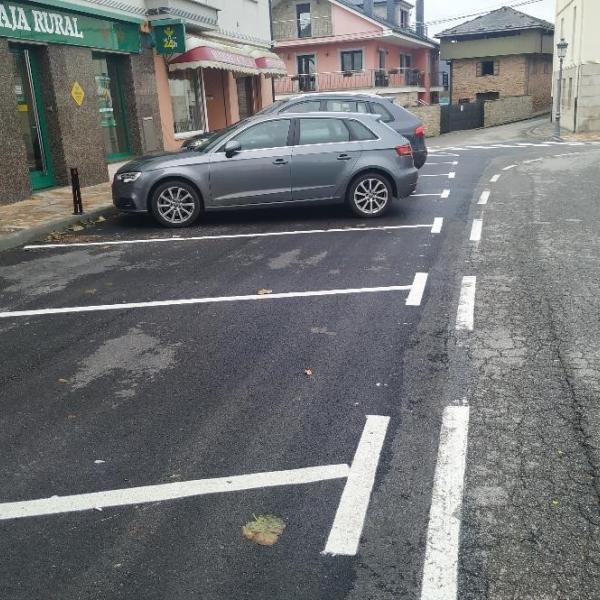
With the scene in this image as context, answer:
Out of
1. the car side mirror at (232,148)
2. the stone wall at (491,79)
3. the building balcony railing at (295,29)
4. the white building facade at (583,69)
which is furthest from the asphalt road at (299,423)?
the stone wall at (491,79)

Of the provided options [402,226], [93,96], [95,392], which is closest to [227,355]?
[95,392]

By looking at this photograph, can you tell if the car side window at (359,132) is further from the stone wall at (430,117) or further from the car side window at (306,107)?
the stone wall at (430,117)

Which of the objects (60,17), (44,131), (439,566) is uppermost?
(60,17)

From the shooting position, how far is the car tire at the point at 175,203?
1066 cm

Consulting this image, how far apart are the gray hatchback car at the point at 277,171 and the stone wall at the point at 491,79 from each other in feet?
135

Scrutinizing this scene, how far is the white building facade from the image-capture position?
28.8 m

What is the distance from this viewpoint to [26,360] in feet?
18.1

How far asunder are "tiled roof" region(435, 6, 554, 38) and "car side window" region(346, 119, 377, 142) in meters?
41.2

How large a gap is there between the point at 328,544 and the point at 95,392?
2397 mm

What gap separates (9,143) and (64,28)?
3.12 m

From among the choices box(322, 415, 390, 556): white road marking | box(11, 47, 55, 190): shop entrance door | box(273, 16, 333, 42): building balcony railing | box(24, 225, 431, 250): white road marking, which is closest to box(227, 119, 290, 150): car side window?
box(24, 225, 431, 250): white road marking

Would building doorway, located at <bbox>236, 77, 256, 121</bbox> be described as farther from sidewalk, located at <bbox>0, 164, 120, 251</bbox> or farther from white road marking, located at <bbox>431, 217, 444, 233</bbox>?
white road marking, located at <bbox>431, 217, 444, 233</bbox>

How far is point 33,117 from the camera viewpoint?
14.1 meters

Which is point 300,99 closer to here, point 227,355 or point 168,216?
point 168,216
